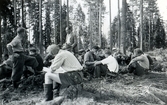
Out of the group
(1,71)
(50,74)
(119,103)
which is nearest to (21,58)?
(1,71)

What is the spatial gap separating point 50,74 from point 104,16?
3970cm

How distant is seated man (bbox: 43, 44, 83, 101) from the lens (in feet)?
12.8

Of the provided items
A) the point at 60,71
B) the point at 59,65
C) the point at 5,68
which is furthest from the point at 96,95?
the point at 5,68

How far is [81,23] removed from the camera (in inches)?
1897

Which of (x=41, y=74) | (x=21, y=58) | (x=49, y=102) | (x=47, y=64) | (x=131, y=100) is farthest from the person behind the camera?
(x=47, y=64)

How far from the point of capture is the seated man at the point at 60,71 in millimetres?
3912

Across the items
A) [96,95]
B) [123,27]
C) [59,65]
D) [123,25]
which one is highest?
[123,25]

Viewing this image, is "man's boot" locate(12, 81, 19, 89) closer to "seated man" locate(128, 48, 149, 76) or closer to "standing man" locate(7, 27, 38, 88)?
"standing man" locate(7, 27, 38, 88)

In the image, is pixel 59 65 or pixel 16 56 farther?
pixel 16 56

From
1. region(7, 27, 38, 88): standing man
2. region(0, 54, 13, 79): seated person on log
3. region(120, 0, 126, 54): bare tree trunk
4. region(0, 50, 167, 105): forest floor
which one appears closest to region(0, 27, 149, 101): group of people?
region(7, 27, 38, 88): standing man

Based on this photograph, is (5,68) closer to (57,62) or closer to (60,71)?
(60,71)

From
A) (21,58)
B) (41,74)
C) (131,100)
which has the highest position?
(21,58)

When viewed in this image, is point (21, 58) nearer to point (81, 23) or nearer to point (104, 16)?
point (104, 16)

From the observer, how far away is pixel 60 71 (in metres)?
4.11
